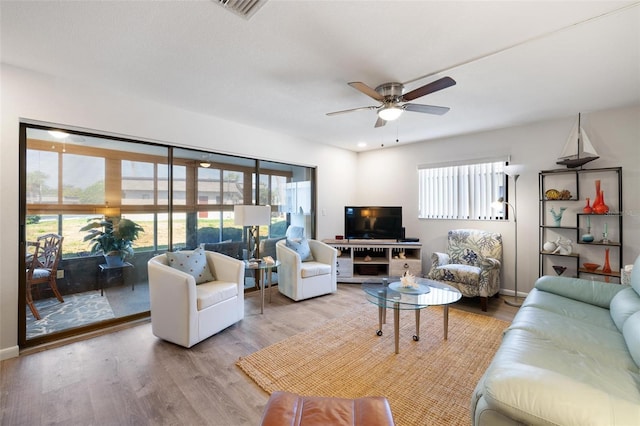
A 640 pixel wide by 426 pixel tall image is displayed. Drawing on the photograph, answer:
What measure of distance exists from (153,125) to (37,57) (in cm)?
107

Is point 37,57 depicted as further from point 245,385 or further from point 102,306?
point 245,385

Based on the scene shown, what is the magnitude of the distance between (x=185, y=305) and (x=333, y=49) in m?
2.53

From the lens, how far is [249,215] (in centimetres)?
364

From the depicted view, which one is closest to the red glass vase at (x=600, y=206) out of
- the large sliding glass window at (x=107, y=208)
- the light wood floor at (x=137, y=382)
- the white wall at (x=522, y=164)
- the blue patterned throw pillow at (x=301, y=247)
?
the white wall at (x=522, y=164)

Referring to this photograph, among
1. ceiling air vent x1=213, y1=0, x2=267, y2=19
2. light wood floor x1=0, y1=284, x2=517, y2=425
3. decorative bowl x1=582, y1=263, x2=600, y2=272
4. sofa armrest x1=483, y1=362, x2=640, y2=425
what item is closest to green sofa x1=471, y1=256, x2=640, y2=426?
sofa armrest x1=483, y1=362, x2=640, y2=425

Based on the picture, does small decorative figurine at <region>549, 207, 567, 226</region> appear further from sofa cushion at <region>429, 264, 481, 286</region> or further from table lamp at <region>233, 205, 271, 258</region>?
table lamp at <region>233, 205, 271, 258</region>

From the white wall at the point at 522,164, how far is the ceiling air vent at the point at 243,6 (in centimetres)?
406

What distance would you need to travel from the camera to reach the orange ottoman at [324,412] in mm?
1168

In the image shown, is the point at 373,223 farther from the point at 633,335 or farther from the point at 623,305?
the point at 633,335

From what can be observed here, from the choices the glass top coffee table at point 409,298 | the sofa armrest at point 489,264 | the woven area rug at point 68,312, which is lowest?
the woven area rug at point 68,312

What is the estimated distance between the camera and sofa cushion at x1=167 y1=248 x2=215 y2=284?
117 inches

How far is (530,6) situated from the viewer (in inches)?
68.0

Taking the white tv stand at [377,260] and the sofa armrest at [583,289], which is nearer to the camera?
the sofa armrest at [583,289]

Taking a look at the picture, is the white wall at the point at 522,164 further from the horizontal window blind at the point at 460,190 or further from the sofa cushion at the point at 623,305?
the sofa cushion at the point at 623,305
